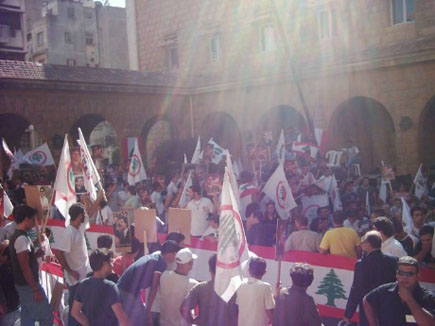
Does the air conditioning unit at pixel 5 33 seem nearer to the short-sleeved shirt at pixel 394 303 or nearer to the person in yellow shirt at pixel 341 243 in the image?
the person in yellow shirt at pixel 341 243

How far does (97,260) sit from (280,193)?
4464 mm

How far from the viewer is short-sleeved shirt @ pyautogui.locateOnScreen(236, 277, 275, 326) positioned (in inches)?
180

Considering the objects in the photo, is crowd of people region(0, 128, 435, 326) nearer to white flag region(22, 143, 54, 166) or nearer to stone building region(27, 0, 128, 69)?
white flag region(22, 143, 54, 166)

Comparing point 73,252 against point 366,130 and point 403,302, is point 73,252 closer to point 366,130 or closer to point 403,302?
point 403,302

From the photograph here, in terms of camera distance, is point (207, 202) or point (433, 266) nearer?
point (433, 266)

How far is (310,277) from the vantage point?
4.38 metres

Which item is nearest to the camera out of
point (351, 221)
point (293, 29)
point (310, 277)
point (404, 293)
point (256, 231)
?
point (404, 293)

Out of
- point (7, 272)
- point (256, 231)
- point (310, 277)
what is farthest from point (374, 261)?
point (7, 272)

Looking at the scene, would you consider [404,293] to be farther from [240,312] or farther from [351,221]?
[351,221]

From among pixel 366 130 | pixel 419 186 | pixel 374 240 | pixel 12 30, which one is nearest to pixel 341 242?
pixel 374 240

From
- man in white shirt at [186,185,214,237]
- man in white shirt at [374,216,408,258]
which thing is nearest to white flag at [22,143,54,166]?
man in white shirt at [186,185,214,237]

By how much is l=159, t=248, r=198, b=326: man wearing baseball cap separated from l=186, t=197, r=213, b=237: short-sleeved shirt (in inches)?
137

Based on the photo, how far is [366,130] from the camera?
19578 mm

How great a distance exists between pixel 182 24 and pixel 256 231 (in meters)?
20.2
